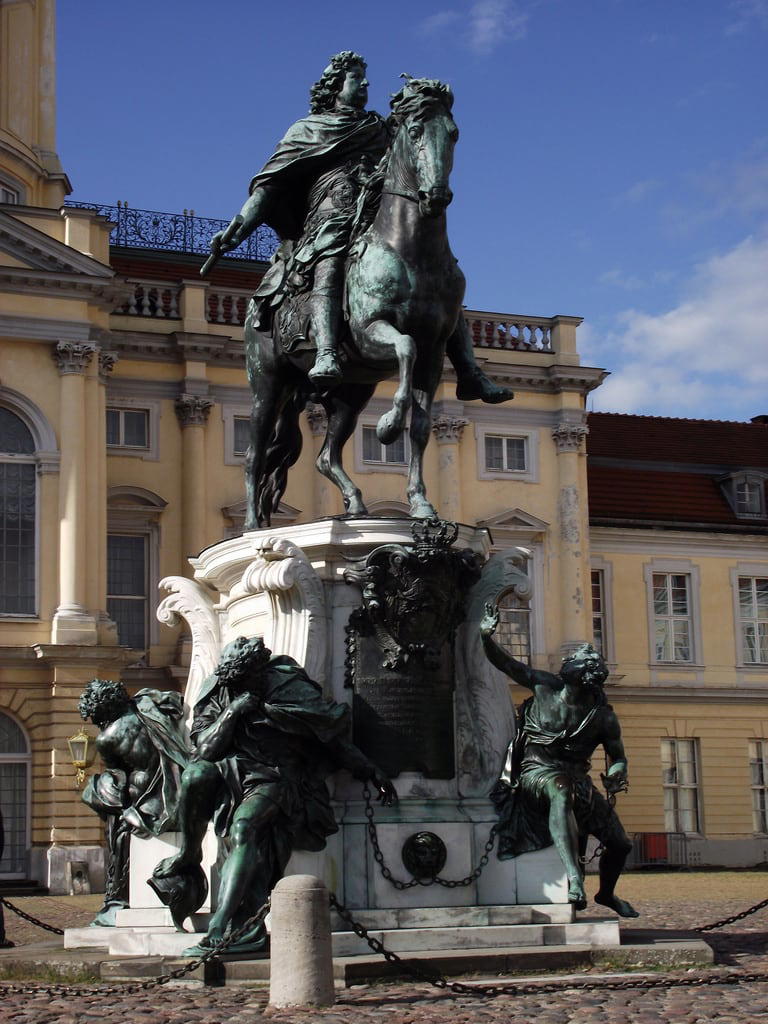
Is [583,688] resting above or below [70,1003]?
above

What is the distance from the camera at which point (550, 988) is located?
26.2ft

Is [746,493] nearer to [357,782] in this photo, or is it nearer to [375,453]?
[375,453]

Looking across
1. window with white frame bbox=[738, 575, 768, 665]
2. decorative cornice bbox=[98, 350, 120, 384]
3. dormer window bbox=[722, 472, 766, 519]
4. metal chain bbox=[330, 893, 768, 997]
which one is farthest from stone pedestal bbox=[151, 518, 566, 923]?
dormer window bbox=[722, 472, 766, 519]

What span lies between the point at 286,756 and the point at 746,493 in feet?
117

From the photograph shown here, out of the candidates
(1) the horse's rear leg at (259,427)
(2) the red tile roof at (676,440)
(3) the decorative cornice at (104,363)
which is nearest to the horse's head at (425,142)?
(1) the horse's rear leg at (259,427)

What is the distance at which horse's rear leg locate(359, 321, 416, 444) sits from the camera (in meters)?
9.67

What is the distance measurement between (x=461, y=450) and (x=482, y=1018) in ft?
105

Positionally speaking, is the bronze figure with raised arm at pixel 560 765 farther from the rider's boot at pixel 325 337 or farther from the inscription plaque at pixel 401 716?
the rider's boot at pixel 325 337

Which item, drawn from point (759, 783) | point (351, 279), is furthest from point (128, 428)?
point (351, 279)

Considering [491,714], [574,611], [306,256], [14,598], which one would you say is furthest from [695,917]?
[574,611]

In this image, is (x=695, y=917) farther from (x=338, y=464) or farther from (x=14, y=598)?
(x=14, y=598)

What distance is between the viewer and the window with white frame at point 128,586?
35.2 m

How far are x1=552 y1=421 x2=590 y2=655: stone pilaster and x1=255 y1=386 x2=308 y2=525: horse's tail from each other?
27524mm

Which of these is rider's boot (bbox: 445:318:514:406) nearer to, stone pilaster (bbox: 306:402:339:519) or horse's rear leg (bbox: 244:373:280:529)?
horse's rear leg (bbox: 244:373:280:529)
